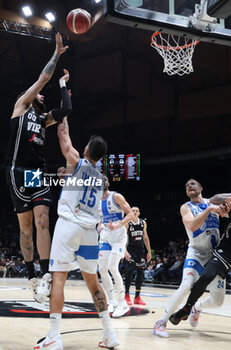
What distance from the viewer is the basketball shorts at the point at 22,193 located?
4.30 metres

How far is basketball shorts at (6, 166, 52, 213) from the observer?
430 centimetres

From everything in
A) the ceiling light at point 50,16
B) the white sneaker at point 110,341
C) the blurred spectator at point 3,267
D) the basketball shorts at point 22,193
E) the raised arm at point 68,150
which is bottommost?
the blurred spectator at point 3,267

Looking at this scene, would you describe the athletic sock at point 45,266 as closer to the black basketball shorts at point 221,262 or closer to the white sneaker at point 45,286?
the white sneaker at point 45,286

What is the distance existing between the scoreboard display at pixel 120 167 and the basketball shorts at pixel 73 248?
14.2 metres

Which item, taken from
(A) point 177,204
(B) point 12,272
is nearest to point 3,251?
(B) point 12,272

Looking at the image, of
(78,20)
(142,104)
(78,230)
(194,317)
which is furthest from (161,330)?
(142,104)

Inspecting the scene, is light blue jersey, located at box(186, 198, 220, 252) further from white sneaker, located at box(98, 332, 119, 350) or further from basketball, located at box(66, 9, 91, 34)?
basketball, located at box(66, 9, 91, 34)

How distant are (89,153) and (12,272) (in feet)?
54.4

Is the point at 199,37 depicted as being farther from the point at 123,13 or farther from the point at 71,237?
the point at 71,237

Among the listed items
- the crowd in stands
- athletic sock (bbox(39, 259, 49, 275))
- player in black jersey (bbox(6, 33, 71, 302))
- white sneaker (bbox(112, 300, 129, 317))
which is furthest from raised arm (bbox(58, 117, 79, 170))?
the crowd in stands

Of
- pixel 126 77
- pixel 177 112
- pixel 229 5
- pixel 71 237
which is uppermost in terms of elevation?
pixel 126 77

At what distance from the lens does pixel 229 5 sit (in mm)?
4133

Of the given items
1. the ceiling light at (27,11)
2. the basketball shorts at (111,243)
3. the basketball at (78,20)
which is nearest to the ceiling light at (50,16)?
the ceiling light at (27,11)

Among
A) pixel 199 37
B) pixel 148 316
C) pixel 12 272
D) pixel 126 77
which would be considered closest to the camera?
pixel 199 37
